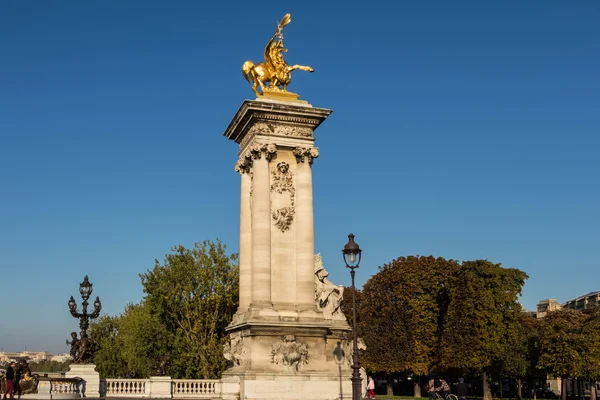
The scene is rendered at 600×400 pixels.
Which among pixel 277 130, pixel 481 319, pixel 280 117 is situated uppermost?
pixel 280 117

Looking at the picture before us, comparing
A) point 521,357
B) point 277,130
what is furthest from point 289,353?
point 521,357

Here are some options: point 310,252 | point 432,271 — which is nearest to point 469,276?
point 432,271

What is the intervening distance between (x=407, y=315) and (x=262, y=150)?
31.1 m

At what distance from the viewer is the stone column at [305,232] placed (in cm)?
2638

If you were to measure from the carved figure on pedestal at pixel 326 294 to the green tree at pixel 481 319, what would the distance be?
25668 millimetres

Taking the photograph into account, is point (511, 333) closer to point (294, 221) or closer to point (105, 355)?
point (294, 221)

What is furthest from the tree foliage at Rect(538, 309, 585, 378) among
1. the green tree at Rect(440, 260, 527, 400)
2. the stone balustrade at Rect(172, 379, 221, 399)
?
the stone balustrade at Rect(172, 379, 221, 399)

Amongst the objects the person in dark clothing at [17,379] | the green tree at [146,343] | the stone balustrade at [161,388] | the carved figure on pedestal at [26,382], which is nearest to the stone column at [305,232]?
the stone balustrade at [161,388]

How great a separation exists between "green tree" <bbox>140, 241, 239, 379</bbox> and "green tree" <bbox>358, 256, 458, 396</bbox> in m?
15.2

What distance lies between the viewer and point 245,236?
27953 mm

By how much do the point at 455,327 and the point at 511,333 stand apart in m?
4.17

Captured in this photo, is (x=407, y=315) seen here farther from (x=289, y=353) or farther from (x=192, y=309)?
(x=289, y=353)

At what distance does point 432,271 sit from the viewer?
54969mm

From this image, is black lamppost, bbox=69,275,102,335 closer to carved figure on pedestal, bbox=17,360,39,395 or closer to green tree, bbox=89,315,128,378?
carved figure on pedestal, bbox=17,360,39,395
